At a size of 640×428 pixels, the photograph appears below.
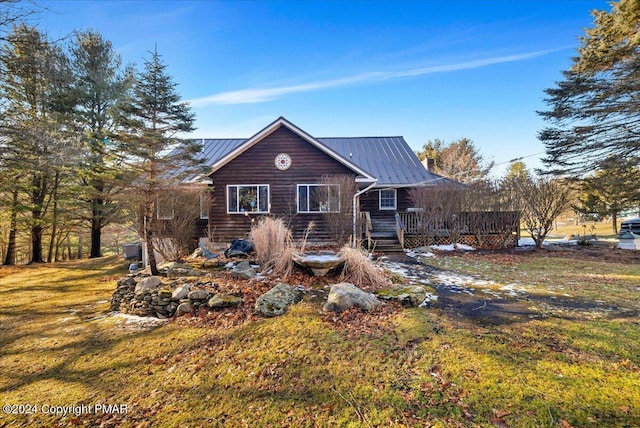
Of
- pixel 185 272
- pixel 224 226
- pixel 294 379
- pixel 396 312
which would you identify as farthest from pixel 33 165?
pixel 396 312

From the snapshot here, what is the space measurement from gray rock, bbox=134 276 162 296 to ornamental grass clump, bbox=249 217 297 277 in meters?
2.32

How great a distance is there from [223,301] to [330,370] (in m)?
2.70

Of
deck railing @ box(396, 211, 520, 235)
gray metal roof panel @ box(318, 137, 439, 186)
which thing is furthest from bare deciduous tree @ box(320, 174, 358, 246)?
gray metal roof panel @ box(318, 137, 439, 186)

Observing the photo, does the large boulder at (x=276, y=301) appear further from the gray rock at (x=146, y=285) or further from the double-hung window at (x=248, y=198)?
the double-hung window at (x=248, y=198)

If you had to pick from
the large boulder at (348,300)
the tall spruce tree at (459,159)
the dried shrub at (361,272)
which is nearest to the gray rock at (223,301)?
the large boulder at (348,300)

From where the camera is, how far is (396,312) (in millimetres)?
4543

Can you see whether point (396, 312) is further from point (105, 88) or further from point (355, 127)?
point (355, 127)

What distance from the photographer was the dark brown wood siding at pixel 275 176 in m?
12.1

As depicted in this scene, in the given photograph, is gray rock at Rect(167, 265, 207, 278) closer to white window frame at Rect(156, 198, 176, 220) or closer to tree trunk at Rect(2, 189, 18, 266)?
white window frame at Rect(156, 198, 176, 220)

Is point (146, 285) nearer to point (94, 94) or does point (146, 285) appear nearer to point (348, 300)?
point (348, 300)

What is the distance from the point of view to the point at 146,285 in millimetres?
5297

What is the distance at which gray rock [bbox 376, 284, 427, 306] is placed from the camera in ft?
16.0

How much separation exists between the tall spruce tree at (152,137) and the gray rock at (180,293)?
2259mm
